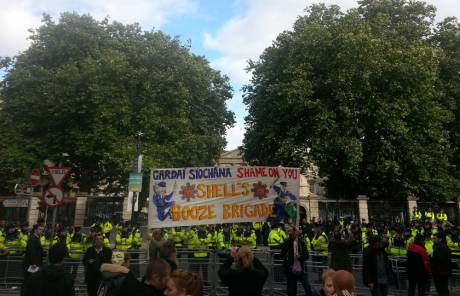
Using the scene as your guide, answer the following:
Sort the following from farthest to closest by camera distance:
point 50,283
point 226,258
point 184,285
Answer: point 226,258, point 50,283, point 184,285

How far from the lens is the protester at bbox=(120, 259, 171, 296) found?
394 centimetres

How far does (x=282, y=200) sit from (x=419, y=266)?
3.54 meters

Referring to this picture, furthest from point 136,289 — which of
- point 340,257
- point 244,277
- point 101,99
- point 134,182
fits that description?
point 101,99

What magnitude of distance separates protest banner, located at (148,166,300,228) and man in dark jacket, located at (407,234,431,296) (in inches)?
117

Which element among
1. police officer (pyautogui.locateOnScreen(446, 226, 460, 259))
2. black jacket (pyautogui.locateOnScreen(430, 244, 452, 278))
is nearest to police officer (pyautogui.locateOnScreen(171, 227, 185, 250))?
black jacket (pyautogui.locateOnScreen(430, 244, 452, 278))

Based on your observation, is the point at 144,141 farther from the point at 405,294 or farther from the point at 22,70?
the point at 405,294

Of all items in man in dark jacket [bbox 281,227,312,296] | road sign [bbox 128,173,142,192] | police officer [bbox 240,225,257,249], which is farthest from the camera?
road sign [bbox 128,173,142,192]

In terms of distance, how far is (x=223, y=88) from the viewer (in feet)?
115

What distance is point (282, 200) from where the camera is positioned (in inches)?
432

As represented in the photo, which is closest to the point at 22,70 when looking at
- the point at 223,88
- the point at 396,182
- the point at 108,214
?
the point at 108,214

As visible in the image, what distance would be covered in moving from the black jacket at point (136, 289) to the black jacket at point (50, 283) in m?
1.33

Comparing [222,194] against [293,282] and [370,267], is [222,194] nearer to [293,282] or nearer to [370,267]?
[293,282]

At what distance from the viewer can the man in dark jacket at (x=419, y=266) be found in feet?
29.3

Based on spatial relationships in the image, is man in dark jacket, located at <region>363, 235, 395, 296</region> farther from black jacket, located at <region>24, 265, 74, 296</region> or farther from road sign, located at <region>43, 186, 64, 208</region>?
road sign, located at <region>43, 186, 64, 208</region>
